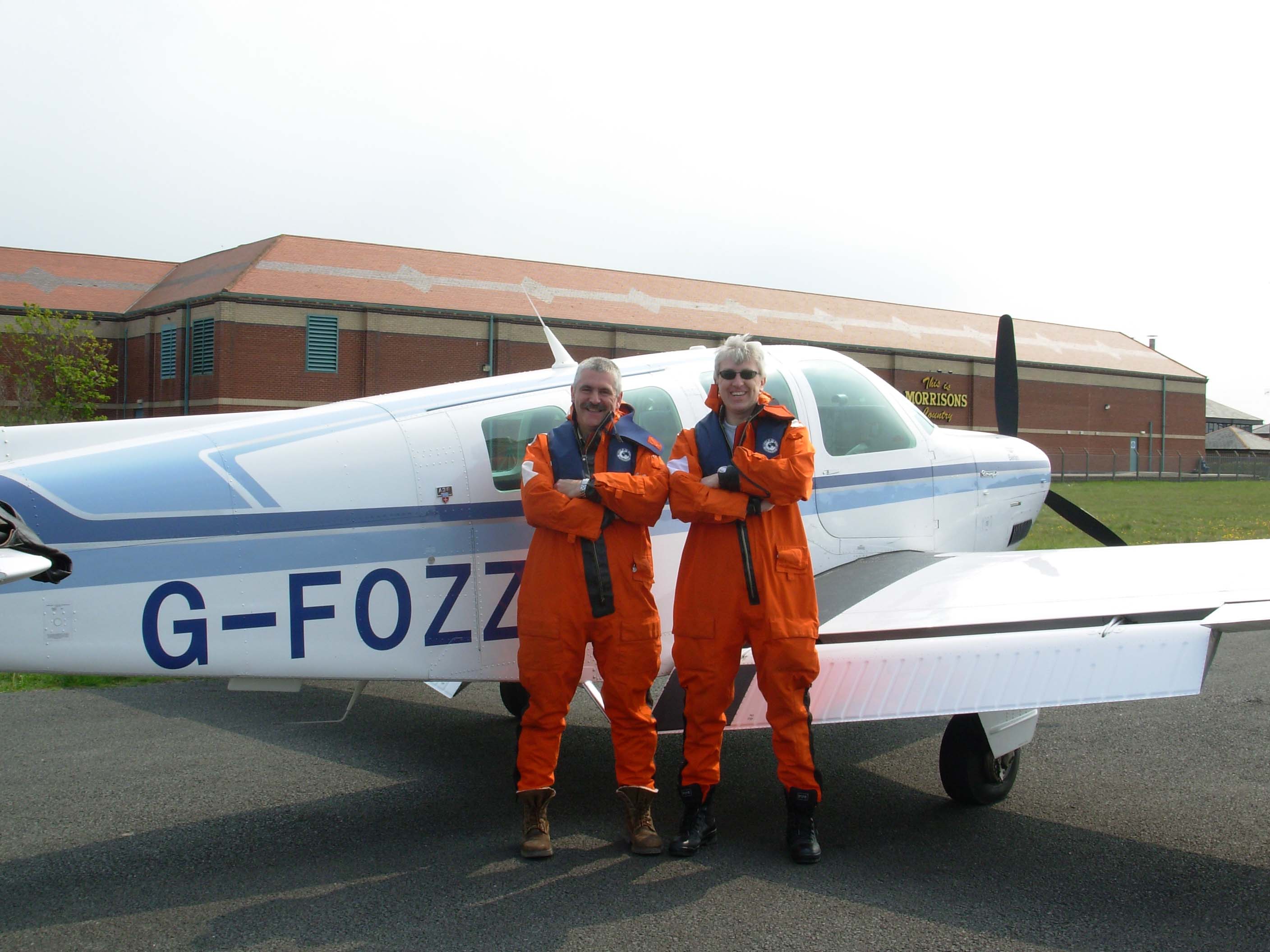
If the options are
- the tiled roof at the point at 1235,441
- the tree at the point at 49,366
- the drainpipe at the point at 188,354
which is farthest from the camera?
the tiled roof at the point at 1235,441

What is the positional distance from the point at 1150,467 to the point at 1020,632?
6001 centimetres

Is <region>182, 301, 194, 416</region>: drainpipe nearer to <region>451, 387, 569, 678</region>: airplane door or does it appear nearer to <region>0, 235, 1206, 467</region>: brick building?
<region>0, 235, 1206, 467</region>: brick building

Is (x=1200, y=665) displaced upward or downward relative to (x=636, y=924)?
upward

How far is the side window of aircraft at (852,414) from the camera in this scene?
19.2 feet

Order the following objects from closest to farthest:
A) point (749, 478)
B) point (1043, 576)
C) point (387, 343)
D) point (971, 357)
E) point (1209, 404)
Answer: point (749, 478)
point (1043, 576)
point (387, 343)
point (971, 357)
point (1209, 404)

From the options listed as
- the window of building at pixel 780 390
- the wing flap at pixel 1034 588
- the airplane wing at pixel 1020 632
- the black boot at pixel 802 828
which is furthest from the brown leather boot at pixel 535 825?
the window of building at pixel 780 390

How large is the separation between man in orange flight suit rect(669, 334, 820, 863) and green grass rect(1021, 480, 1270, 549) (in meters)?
6.29

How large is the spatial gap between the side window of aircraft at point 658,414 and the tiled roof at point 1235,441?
8862 centimetres

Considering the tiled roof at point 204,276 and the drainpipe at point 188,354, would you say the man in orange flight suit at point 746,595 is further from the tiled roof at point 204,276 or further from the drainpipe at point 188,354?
the drainpipe at point 188,354

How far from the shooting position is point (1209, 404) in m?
88.9

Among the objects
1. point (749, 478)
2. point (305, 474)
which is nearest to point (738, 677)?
point (749, 478)

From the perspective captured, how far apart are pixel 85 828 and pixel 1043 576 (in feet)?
15.8

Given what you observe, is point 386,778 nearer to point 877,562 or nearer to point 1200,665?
point 877,562

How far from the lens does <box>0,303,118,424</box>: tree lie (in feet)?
110
